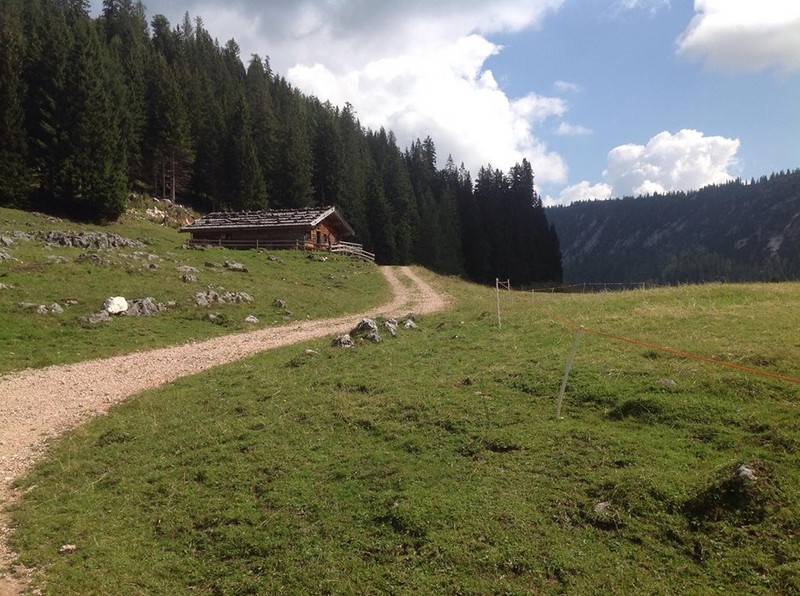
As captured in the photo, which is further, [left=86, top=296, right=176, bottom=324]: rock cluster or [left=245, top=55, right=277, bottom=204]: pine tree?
[left=245, top=55, right=277, bottom=204]: pine tree

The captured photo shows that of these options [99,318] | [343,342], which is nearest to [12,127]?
[99,318]

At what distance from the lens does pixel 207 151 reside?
2830 inches

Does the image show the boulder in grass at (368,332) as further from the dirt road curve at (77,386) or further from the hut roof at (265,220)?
the hut roof at (265,220)

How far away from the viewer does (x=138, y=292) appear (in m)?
24.7

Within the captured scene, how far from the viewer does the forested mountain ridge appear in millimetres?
48438

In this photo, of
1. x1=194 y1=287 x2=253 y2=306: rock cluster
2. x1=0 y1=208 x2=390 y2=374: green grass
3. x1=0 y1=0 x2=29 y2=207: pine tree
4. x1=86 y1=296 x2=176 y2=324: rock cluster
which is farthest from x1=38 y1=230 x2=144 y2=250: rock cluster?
x1=0 y1=0 x2=29 y2=207: pine tree

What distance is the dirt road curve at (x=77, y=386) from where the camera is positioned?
34.5ft

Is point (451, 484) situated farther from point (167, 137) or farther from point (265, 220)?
point (167, 137)

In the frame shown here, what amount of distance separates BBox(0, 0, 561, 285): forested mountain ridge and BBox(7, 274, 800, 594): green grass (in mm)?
47419

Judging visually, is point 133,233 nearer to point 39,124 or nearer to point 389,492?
point 39,124

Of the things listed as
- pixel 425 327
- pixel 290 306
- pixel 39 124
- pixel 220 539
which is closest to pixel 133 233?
pixel 39 124

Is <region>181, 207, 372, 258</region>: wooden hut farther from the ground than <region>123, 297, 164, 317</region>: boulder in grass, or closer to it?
farther from the ground

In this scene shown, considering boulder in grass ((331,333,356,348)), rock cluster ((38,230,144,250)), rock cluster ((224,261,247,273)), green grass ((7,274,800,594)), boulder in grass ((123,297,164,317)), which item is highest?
rock cluster ((38,230,144,250))

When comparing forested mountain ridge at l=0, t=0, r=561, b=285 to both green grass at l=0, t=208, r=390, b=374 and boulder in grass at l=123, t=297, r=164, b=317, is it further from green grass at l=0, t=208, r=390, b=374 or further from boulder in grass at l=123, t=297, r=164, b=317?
boulder in grass at l=123, t=297, r=164, b=317
